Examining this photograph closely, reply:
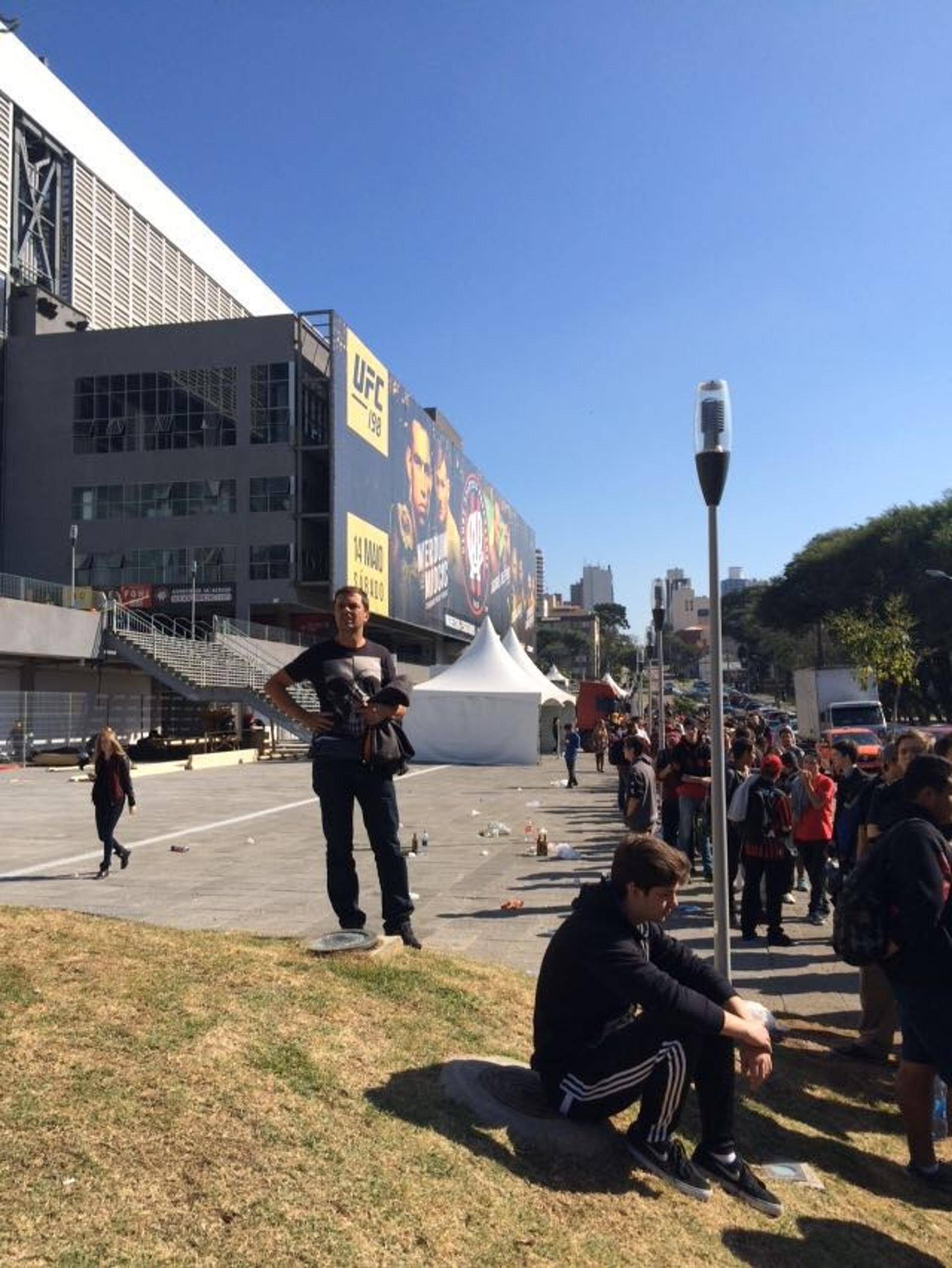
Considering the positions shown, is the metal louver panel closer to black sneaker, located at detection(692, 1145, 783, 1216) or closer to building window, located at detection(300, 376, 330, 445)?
building window, located at detection(300, 376, 330, 445)

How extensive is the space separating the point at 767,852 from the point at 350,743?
14.7ft

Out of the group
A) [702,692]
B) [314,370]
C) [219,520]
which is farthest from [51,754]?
[702,692]

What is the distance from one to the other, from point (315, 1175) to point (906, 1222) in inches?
87.4

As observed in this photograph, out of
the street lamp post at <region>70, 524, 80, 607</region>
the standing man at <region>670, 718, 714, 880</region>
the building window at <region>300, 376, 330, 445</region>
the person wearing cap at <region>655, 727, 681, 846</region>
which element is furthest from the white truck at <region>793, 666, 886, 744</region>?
the street lamp post at <region>70, 524, 80, 607</region>

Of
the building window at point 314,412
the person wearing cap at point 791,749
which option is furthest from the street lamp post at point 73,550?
the person wearing cap at point 791,749

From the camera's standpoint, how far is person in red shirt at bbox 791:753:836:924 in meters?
9.02

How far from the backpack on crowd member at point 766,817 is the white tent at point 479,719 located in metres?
23.3

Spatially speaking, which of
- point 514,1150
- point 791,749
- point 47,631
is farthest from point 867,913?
point 47,631

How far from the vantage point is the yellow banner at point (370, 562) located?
5019 centimetres

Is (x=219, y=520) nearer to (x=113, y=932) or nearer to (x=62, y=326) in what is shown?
(x=62, y=326)

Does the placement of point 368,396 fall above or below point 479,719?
above

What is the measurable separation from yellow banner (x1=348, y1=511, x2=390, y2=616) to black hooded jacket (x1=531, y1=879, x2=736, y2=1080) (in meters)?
45.6

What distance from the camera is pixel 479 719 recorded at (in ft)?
106

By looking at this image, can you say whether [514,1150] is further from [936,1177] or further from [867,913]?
[936,1177]
